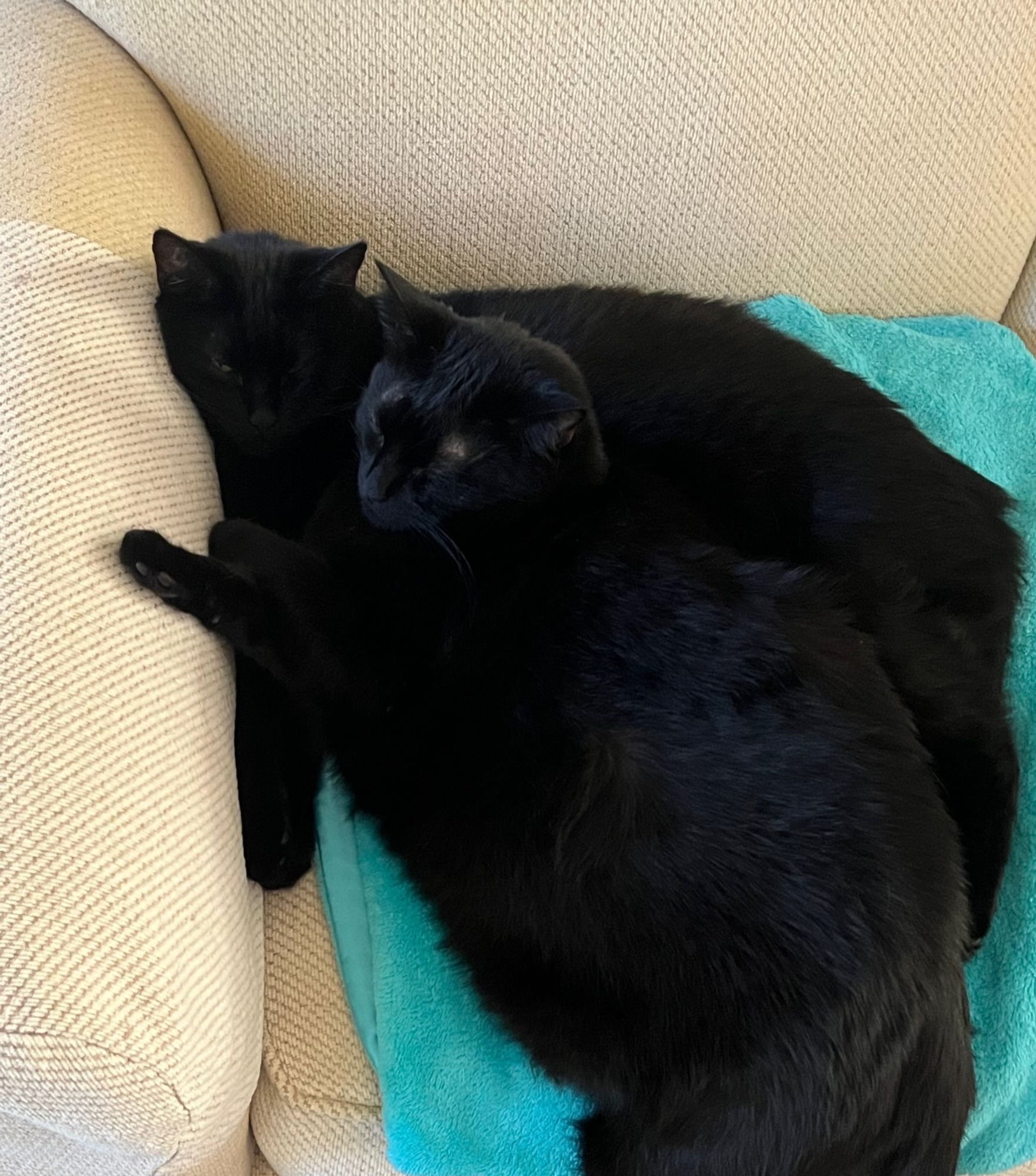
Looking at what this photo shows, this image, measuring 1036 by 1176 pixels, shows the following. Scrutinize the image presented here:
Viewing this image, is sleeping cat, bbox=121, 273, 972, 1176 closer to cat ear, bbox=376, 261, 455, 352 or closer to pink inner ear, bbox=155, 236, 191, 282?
cat ear, bbox=376, 261, 455, 352

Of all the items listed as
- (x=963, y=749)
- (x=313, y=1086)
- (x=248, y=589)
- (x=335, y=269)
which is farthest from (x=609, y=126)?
(x=313, y=1086)

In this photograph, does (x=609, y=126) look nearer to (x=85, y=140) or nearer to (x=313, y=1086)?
(x=85, y=140)

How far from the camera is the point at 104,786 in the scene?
2.39 feet

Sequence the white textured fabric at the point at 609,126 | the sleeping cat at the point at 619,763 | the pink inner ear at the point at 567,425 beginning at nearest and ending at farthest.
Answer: the sleeping cat at the point at 619,763 → the pink inner ear at the point at 567,425 → the white textured fabric at the point at 609,126

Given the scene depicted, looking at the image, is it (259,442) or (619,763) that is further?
(259,442)

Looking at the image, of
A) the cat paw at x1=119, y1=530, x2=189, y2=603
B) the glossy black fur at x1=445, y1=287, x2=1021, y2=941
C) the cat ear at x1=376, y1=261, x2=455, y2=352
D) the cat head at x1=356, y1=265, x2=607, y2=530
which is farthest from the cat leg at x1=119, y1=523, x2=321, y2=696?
the glossy black fur at x1=445, y1=287, x2=1021, y2=941

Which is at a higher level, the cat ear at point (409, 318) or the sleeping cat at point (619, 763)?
the cat ear at point (409, 318)

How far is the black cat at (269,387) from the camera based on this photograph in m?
0.99

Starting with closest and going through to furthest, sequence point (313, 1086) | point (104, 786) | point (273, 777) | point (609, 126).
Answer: point (104, 786)
point (313, 1086)
point (273, 777)
point (609, 126)

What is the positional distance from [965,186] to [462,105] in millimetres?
693

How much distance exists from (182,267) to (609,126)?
57cm

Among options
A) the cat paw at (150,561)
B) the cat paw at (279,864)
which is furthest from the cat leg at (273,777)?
the cat paw at (150,561)

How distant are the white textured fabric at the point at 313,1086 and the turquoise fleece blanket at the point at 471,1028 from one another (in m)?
0.03

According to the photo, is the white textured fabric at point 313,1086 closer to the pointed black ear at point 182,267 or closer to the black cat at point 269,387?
the black cat at point 269,387
